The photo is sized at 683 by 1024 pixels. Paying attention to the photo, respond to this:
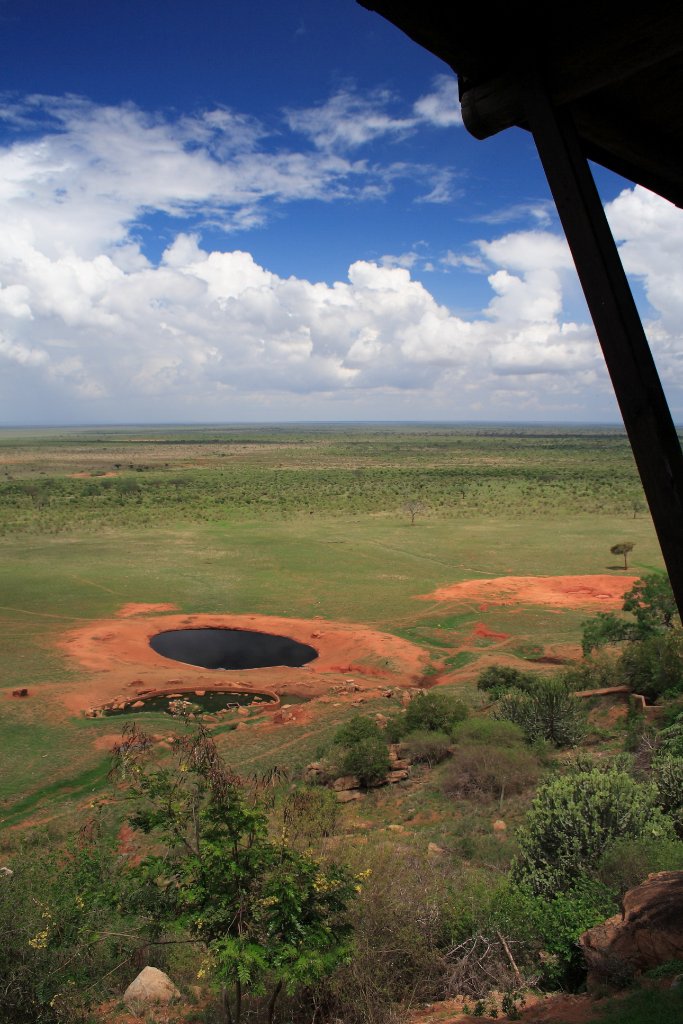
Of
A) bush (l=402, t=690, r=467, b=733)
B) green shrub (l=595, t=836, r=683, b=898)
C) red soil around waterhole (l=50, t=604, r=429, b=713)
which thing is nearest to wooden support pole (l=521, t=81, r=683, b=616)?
green shrub (l=595, t=836, r=683, b=898)

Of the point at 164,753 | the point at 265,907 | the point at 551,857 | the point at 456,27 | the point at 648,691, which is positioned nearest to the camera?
the point at 456,27

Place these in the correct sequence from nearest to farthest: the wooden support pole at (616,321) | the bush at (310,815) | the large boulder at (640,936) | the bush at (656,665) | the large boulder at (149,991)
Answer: the wooden support pole at (616,321)
the large boulder at (640,936)
the large boulder at (149,991)
the bush at (310,815)
the bush at (656,665)

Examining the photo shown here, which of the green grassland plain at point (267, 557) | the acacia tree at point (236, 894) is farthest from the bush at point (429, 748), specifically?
the acacia tree at point (236, 894)

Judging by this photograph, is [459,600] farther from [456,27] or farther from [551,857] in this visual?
[456,27]

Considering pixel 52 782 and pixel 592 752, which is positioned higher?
pixel 52 782

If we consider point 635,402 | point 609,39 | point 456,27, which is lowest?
point 635,402

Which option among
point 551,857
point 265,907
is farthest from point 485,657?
point 265,907

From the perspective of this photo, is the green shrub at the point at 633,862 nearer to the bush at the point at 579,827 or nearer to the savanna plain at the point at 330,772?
the savanna plain at the point at 330,772
